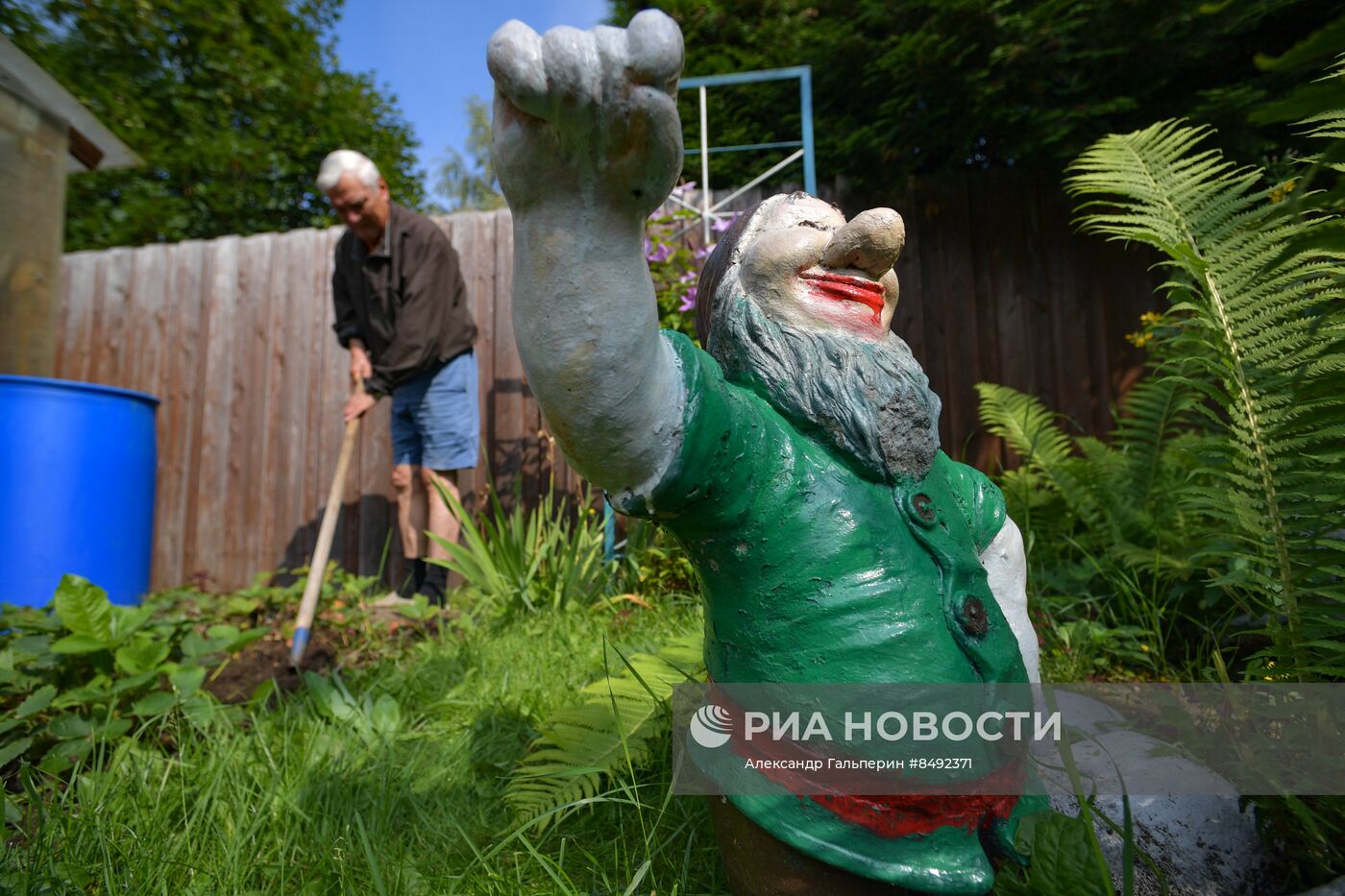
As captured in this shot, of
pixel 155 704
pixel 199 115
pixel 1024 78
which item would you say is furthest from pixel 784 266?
pixel 199 115

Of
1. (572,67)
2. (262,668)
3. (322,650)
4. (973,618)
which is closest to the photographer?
(572,67)

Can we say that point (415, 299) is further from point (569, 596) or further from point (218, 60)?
point (218, 60)

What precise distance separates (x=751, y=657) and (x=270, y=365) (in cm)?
457

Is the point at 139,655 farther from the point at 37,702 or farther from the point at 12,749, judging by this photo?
the point at 12,749

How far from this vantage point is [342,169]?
3.17m

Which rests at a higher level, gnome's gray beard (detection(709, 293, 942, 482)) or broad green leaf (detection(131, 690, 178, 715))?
gnome's gray beard (detection(709, 293, 942, 482))

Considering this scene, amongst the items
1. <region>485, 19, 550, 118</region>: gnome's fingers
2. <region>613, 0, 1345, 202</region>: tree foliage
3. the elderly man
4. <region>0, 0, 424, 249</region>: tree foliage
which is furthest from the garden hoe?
<region>0, 0, 424, 249</region>: tree foliage

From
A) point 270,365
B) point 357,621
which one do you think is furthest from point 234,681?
point 270,365

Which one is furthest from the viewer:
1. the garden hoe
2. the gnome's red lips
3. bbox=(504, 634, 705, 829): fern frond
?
the garden hoe

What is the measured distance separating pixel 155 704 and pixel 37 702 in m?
0.22

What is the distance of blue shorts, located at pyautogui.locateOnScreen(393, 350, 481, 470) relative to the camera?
3.36 m

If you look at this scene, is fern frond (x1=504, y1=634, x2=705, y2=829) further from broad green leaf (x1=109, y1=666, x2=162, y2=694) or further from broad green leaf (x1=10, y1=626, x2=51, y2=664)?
broad green leaf (x1=10, y1=626, x2=51, y2=664)

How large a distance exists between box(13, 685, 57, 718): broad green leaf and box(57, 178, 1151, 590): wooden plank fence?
6.59 ft

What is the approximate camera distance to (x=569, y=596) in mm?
2791
